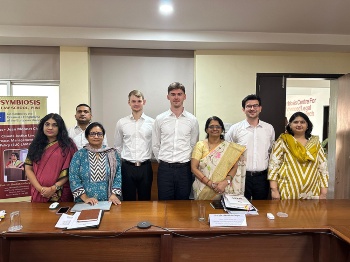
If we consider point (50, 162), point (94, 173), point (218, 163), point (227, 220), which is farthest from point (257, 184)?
point (50, 162)

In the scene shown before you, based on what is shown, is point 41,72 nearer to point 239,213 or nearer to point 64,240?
point 64,240

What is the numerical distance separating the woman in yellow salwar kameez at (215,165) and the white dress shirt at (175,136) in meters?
0.16

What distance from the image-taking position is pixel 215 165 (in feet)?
6.98

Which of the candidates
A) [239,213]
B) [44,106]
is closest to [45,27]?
[44,106]

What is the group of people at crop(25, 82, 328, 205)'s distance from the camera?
199cm

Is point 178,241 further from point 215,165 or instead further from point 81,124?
point 81,124

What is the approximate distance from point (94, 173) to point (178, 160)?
0.75 meters

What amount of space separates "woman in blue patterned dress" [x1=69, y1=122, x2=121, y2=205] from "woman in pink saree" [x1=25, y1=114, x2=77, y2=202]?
0.48 ft

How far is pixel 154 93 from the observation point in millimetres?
3381

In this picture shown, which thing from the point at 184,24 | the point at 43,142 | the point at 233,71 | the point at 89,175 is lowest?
the point at 89,175

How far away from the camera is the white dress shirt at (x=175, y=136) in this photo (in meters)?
2.33

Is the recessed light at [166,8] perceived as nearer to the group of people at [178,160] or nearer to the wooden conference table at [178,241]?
the group of people at [178,160]

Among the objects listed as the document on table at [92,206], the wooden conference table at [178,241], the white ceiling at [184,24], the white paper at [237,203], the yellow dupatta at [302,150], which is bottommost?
the wooden conference table at [178,241]

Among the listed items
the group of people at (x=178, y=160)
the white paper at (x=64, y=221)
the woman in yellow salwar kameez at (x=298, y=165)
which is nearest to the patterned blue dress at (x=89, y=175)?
the group of people at (x=178, y=160)
